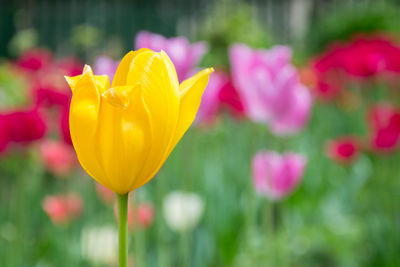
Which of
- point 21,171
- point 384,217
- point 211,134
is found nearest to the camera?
point 21,171

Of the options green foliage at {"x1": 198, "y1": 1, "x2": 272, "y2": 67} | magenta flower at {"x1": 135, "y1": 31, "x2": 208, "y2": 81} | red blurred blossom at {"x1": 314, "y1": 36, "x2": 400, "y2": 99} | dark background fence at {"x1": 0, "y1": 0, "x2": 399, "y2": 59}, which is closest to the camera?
magenta flower at {"x1": 135, "y1": 31, "x2": 208, "y2": 81}

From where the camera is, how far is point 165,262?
3.89ft

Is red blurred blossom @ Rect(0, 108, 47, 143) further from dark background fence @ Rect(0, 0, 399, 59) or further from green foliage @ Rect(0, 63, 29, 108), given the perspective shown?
dark background fence @ Rect(0, 0, 399, 59)

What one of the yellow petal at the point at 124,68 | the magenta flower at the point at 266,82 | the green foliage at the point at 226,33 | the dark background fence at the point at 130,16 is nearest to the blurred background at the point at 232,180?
the magenta flower at the point at 266,82

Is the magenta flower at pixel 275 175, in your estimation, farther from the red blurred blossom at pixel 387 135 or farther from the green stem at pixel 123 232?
the green stem at pixel 123 232

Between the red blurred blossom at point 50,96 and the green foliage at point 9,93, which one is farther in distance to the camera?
the green foliage at point 9,93

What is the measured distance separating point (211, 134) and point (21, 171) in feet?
5.04

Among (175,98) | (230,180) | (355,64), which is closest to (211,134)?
(230,180)

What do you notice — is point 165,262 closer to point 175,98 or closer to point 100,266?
point 100,266

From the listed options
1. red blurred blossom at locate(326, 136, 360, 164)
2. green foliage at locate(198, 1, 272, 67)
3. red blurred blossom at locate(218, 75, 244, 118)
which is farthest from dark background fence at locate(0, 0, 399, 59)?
red blurred blossom at locate(326, 136, 360, 164)

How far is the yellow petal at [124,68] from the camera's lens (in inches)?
14.6

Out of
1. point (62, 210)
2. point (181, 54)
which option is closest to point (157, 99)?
point (181, 54)

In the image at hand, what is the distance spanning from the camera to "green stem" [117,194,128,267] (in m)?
0.32

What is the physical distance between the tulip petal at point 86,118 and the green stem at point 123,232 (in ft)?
0.06
